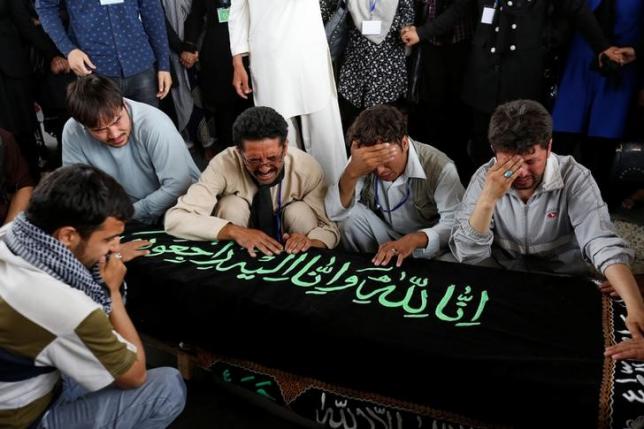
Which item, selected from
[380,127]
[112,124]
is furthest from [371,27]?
[112,124]

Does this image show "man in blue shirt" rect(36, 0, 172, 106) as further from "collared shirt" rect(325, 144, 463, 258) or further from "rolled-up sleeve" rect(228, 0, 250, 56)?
"collared shirt" rect(325, 144, 463, 258)

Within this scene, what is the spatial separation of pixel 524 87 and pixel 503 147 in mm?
1113

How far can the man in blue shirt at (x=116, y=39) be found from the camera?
2.71 meters

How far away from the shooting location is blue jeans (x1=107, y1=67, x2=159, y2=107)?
2.82m

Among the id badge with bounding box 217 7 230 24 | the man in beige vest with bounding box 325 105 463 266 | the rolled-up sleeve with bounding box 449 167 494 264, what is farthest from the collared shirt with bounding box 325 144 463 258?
the id badge with bounding box 217 7 230 24

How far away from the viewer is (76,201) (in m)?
1.29

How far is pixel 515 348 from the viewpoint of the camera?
54.3 inches

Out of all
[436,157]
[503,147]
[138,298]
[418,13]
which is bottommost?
[138,298]

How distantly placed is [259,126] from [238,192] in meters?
0.32

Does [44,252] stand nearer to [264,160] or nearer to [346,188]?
[264,160]

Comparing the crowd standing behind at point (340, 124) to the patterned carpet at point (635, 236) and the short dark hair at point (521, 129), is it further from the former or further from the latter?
the patterned carpet at point (635, 236)

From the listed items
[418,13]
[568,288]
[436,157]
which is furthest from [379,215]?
[418,13]

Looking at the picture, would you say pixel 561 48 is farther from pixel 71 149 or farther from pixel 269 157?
pixel 71 149

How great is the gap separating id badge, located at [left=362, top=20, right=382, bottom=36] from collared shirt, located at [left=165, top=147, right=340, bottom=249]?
879 millimetres
